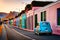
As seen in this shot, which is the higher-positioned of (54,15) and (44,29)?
(54,15)

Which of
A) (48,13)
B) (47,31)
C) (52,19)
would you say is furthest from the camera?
(48,13)

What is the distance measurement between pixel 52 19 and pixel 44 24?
7541 mm

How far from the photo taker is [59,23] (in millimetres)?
38125

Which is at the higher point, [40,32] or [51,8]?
[51,8]

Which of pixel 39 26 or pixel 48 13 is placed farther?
pixel 48 13

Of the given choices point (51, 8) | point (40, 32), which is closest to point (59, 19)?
point (51, 8)

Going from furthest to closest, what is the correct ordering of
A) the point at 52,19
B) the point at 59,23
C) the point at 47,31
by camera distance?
the point at 52,19
the point at 59,23
the point at 47,31

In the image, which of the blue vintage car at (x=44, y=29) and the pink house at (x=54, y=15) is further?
the pink house at (x=54, y=15)

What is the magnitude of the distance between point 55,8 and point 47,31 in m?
7.48

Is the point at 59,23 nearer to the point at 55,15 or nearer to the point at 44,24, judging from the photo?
the point at 55,15

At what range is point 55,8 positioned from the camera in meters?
38.8

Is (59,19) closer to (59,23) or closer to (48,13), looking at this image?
(59,23)

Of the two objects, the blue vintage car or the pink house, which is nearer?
the blue vintage car

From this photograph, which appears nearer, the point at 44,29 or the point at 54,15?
the point at 44,29
